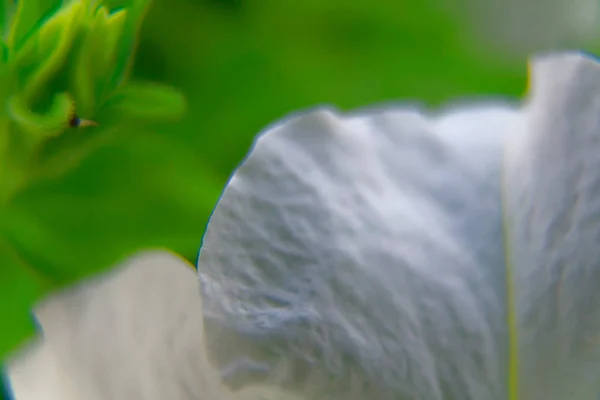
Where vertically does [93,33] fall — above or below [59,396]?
above

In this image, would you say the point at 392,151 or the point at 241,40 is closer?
the point at 392,151

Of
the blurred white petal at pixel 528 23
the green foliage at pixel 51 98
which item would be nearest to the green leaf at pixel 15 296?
the green foliage at pixel 51 98

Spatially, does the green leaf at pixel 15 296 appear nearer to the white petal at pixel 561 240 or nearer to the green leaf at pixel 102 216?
the green leaf at pixel 102 216

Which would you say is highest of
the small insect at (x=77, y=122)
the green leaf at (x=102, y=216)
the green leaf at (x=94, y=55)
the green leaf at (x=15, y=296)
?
the green leaf at (x=94, y=55)

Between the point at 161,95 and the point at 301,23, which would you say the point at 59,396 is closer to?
the point at 161,95

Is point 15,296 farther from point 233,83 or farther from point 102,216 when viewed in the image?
point 233,83

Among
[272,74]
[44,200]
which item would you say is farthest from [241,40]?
[44,200]
